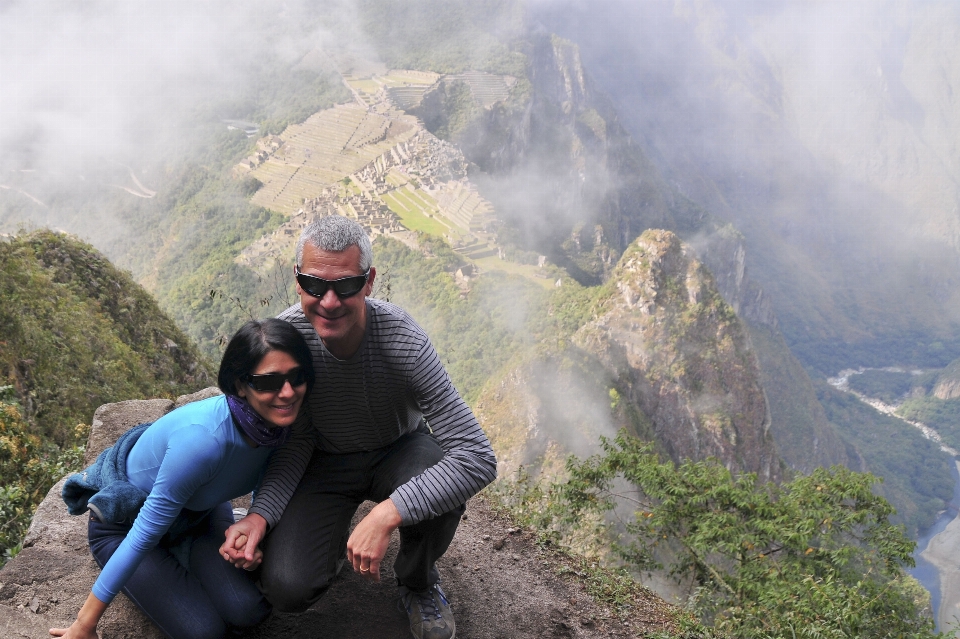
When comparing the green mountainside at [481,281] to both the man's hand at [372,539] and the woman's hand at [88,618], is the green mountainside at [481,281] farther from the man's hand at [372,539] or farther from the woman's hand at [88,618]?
the man's hand at [372,539]

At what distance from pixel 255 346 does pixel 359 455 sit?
0.79m

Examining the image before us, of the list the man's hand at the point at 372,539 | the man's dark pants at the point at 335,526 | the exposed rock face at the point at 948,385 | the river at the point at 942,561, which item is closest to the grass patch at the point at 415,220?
the river at the point at 942,561

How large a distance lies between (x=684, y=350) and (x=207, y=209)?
31099mm

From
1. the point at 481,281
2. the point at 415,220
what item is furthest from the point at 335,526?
the point at 415,220

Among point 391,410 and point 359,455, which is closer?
point 391,410

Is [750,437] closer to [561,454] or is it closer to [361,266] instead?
[561,454]

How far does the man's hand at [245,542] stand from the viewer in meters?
2.62

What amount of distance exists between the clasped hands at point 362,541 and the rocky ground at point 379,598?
1.84ft

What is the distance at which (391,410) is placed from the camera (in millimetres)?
2855

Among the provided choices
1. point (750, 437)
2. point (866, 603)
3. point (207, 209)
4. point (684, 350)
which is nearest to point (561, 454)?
point (684, 350)

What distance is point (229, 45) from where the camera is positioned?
79812mm

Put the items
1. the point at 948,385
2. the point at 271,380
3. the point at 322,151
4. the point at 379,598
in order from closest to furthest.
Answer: the point at 271,380 < the point at 379,598 < the point at 322,151 < the point at 948,385

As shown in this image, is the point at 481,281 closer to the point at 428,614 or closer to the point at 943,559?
the point at 428,614

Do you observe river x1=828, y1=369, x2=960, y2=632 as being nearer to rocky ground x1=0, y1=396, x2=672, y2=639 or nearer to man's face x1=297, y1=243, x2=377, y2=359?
rocky ground x1=0, y1=396, x2=672, y2=639
